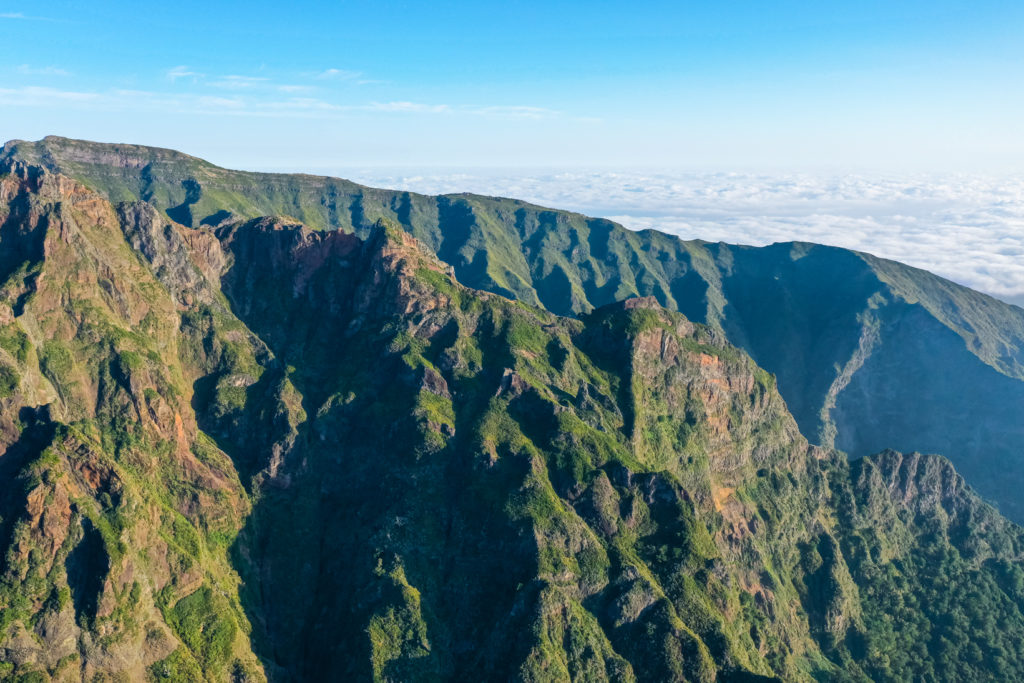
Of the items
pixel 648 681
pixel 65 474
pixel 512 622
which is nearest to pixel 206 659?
pixel 65 474

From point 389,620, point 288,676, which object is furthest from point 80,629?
point 389,620

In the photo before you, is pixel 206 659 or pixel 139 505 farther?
pixel 139 505

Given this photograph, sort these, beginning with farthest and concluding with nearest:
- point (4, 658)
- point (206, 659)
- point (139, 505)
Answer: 1. point (139, 505)
2. point (206, 659)
3. point (4, 658)

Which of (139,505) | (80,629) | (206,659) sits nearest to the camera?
(80,629)

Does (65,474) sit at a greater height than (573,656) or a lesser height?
greater

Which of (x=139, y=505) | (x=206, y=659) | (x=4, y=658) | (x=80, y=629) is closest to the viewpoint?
(x=4, y=658)

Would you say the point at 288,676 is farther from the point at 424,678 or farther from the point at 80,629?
the point at 80,629

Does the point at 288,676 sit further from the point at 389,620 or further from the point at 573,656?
the point at 573,656

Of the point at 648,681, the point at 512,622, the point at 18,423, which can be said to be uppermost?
the point at 18,423

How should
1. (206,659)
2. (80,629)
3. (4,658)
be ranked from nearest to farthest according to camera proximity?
(4,658) < (80,629) < (206,659)
